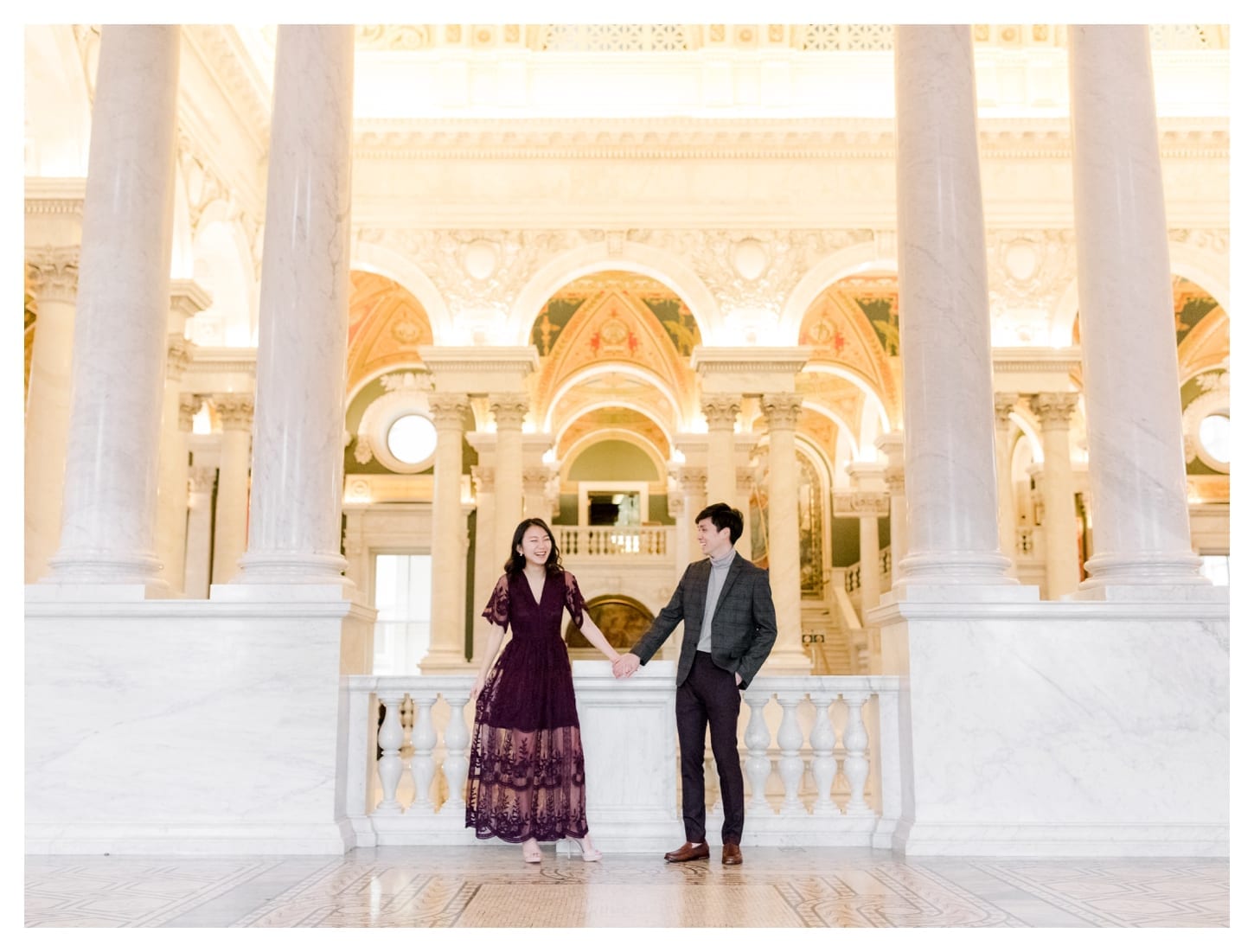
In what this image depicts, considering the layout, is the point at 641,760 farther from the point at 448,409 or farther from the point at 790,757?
the point at 448,409

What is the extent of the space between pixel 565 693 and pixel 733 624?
81cm

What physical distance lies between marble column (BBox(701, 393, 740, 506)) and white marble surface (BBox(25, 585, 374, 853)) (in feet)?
30.6

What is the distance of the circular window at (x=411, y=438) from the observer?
21.8m

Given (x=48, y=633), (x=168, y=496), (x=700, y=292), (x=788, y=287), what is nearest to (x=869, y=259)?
(x=788, y=287)

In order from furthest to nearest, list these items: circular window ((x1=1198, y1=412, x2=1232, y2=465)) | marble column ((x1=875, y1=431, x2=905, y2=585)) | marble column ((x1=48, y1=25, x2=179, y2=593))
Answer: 1. circular window ((x1=1198, y1=412, x2=1232, y2=465))
2. marble column ((x1=875, y1=431, x2=905, y2=585))
3. marble column ((x1=48, y1=25, x2=179, y2=593))

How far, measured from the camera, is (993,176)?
14570mm

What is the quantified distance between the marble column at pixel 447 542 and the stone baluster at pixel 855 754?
865cm

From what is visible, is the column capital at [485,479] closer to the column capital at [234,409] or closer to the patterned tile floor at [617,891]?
the column capital at [234,409]

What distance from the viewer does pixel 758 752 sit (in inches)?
222

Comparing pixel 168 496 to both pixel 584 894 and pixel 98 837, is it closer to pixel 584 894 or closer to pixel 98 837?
pixel 98 837

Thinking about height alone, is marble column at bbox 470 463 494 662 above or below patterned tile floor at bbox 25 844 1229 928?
above

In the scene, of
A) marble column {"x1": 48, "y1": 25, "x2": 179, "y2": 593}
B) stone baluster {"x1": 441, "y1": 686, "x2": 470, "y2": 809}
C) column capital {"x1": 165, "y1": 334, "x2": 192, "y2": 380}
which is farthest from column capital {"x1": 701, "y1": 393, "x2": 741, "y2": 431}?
stone baluster {"x1": 441, "y1": 686, "x2": 470, "y2": 809}

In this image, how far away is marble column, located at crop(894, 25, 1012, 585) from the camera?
5.72 m

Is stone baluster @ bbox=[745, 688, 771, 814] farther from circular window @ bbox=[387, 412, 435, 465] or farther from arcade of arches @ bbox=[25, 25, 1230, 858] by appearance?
circular window @ bbox=[387, 412, 435, 465]
